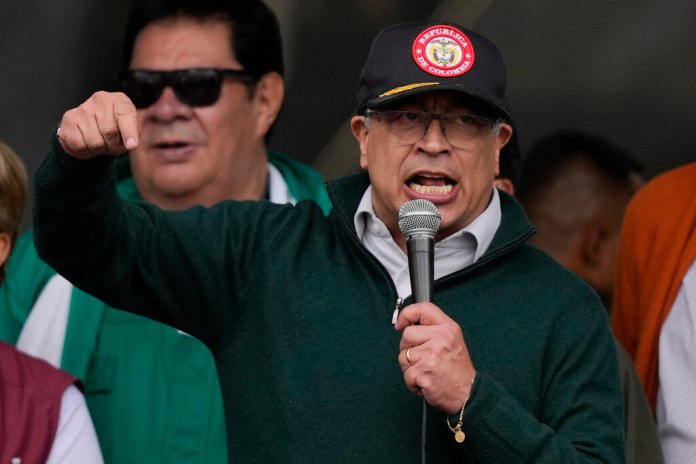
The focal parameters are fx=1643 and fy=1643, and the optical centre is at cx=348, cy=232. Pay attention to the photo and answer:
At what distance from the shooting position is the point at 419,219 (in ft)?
9.31

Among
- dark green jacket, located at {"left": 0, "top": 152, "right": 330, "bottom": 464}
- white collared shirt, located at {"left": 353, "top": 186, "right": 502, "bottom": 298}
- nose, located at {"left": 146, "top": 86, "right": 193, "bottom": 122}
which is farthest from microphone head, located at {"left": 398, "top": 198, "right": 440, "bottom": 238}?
nose, located at {"left": 146, "top": 86, "right": 193, "bottom": 122}

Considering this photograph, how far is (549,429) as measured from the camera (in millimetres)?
2850

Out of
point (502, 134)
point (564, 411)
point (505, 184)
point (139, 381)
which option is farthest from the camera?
point (505, 184)

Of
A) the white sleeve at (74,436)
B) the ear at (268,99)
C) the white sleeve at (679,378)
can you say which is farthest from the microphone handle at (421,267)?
the ear at (268,99)

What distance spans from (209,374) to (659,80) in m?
2.02

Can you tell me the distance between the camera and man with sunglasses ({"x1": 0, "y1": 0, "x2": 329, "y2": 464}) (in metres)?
4.18

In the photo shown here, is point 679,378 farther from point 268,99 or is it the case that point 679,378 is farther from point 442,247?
point 268,99

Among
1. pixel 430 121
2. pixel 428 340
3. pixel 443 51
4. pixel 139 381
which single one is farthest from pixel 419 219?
pixel 139 381

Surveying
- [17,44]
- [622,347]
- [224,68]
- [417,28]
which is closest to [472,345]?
[417,28]

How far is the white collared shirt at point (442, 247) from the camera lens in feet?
10.4

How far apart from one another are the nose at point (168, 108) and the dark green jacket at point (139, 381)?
0.58 metres

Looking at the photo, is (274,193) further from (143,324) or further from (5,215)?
(5,215)

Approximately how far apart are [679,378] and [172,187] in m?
1.50

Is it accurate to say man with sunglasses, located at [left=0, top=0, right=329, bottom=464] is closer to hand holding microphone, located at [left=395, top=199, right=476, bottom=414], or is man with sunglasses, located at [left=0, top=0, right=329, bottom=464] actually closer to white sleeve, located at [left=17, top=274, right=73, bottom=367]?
white sleeve, located at [left=17, top=274, right=73, bottom=367]
